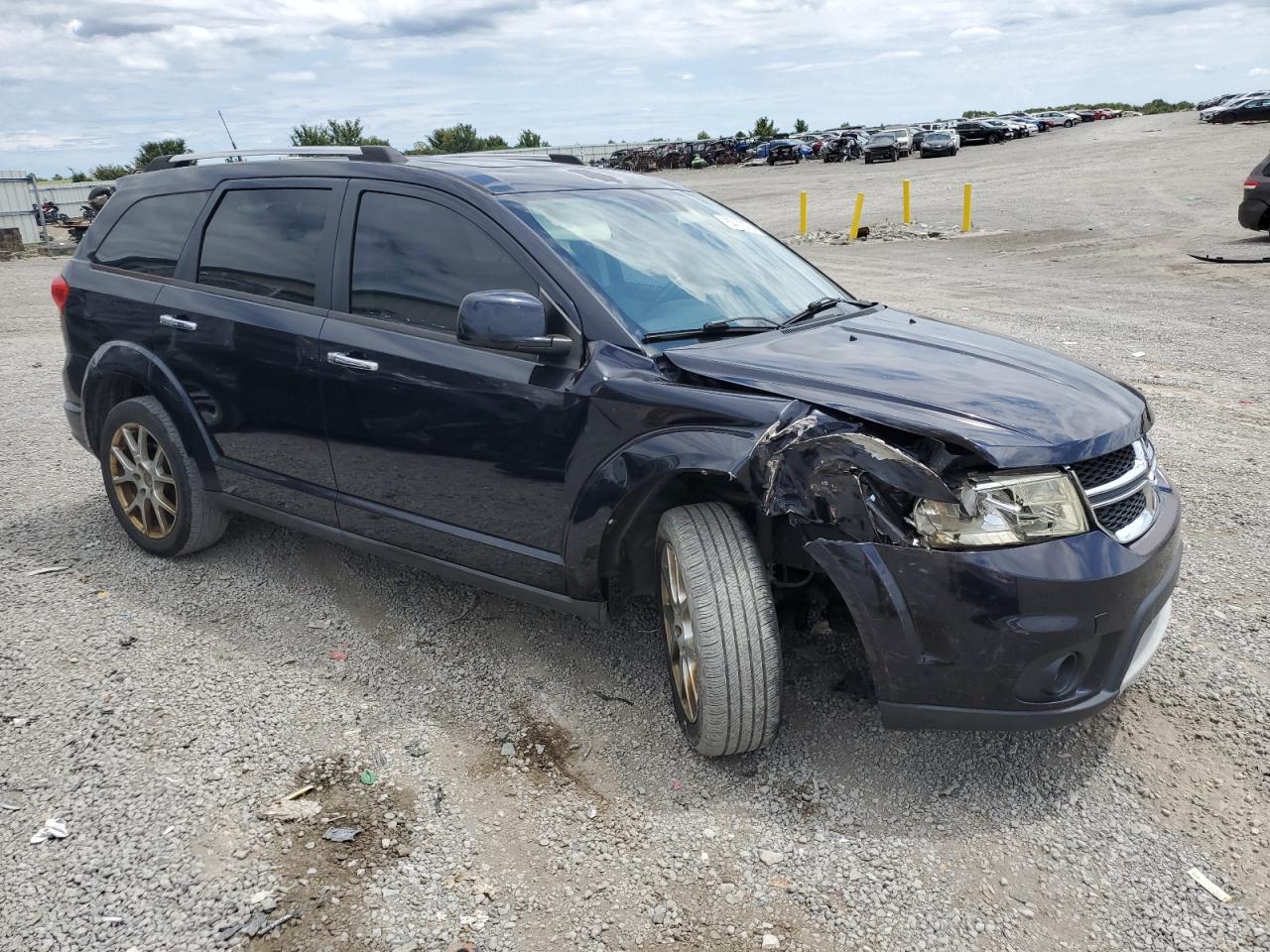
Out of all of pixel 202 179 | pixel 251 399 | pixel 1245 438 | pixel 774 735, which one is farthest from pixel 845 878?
pixel 1245 438

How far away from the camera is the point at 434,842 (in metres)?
2.98

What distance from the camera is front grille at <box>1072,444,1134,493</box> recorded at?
2.94 m

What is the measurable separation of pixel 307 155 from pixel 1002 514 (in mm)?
3273

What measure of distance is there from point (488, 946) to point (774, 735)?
1097mm

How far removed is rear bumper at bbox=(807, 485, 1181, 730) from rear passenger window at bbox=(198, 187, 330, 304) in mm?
2405

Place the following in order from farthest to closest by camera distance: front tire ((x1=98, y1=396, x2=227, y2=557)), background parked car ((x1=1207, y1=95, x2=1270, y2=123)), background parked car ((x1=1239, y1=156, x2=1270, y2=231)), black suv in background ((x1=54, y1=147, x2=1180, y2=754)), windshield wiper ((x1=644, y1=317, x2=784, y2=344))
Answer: background parked car ((x1=1207, y1=95, x2=1270, y2=123)), background parked car ((x1=1239, y1=156, x2=1270, y2=231)), front tire ((x1=98, y1=396, x2=227, y2=557)), windshield wiper ((x1=644, y1=317, x2=784, y2=344)), black suv in background ((x1=54, y1=147, x2=1180, y2=754))


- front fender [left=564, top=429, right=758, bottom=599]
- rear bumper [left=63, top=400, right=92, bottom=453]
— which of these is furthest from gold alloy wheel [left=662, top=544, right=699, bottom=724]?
rear bumper [left=63, top=400, right=92, bottom=453]

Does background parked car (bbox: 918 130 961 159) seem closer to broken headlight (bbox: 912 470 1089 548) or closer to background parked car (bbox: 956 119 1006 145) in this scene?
background parked car (bbox: 956 119 1006 145)

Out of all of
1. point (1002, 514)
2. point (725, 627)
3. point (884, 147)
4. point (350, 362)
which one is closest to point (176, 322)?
point (350, 362)

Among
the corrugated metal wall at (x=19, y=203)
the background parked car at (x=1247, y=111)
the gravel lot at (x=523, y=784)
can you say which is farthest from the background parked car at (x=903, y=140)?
the gravel lot at (x=523, y=784)

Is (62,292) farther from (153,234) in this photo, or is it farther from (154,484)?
(154,484)

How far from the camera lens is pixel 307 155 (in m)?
4.51

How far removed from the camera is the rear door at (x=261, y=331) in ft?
13.4

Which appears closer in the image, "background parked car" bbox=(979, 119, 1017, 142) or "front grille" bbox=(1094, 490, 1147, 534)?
"front grille" bbox=(1094, 490, 1147, 534)
